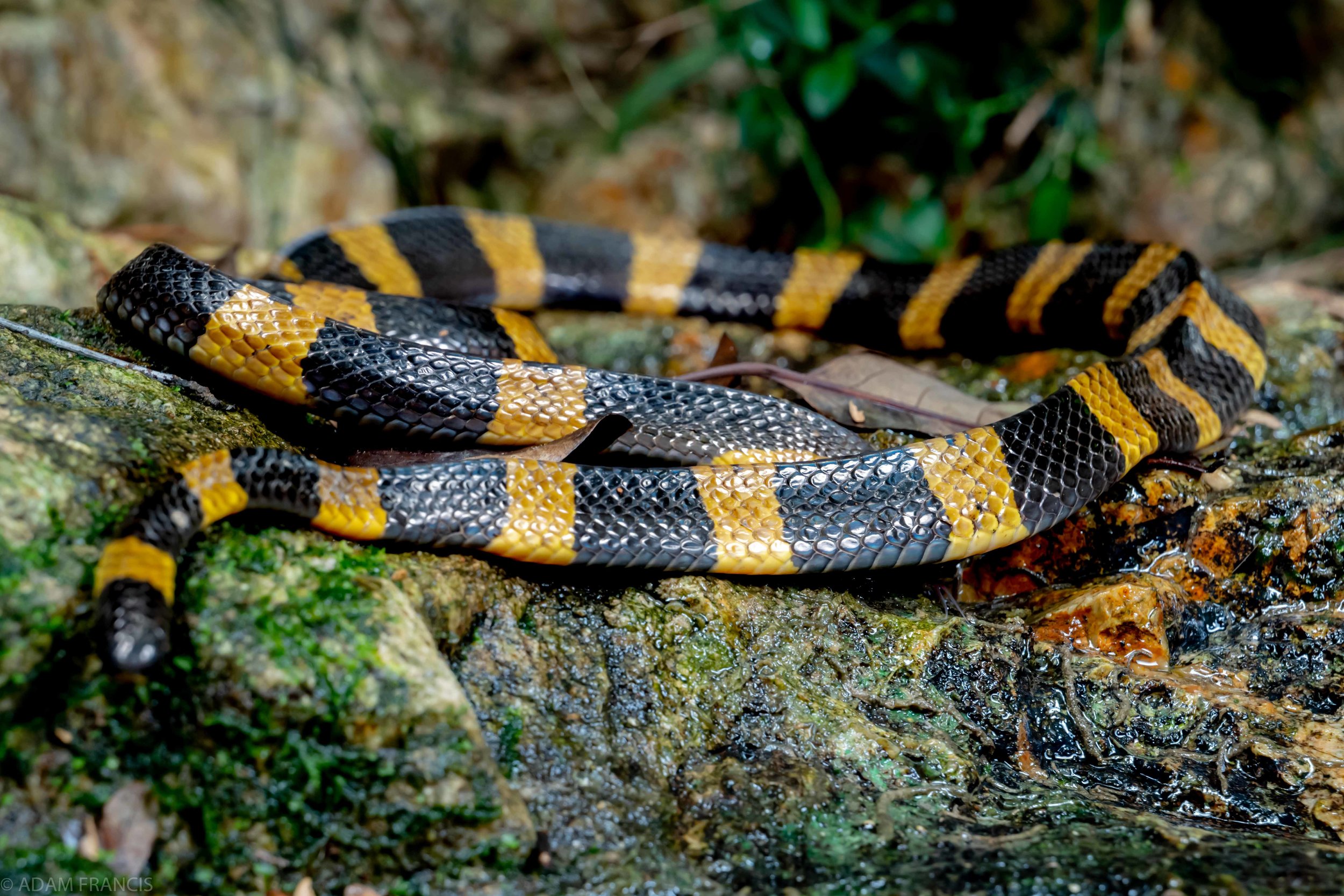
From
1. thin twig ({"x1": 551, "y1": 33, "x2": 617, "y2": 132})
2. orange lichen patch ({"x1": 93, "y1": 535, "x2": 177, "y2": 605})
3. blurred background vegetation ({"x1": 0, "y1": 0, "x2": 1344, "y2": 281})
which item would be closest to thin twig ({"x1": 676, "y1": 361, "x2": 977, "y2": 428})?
orange lichen patch ({"x1": 93, "y1": 535, "x2": 177, "y2": 605})

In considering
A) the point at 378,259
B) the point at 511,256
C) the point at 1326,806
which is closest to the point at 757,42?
the point at 511,256

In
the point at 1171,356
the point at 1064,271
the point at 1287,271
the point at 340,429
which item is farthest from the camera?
the point at 1287,271

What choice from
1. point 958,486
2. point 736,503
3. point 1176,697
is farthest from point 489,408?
point 1176,697

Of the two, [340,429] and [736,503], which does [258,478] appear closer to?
[340,429]

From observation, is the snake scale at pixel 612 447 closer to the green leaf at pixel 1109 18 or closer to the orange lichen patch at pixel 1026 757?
the orange lichen patch at pixel 1026 757

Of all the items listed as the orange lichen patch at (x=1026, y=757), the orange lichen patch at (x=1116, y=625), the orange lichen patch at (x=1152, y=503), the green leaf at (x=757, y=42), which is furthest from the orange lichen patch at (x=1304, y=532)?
the green leaf at (x=757, y=42)
